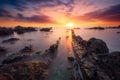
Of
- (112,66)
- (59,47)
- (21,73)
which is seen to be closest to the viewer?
(112,66)

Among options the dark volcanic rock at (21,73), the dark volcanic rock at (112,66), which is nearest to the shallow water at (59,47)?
the dark volcanic rock at (21,73)

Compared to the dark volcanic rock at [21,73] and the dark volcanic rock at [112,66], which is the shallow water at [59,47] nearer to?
the dark volcanic rock at [21,73]

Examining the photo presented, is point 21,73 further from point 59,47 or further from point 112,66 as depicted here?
point 59,47

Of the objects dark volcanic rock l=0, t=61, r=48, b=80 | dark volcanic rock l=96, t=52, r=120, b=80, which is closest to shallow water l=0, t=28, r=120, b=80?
dark volcanic rock l=0, t=61, r=48, b=80

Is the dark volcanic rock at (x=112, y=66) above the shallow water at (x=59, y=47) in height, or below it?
above

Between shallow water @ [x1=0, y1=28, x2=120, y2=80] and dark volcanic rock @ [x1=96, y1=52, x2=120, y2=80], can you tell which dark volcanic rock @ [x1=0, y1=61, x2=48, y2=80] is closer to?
shallow water @ [x1=0, y1=28, x2=120, y2=80]

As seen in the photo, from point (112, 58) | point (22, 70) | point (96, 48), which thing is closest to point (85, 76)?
point (112, 58)

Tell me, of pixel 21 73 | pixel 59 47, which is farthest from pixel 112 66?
pixel 59 47

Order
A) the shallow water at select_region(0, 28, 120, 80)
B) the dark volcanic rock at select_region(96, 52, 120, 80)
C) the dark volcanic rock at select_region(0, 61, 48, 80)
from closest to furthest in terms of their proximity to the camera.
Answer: the dark volcanic rock at select_region(96, 52, 120, 80), the dark volcanic rock at select_region(0, 61, 48, 80), the shallow water at select_region(0, 28, 120, 80)

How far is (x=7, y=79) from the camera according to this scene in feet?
54.1

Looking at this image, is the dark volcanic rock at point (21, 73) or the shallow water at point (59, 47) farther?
the shallow water at point (59, 47)

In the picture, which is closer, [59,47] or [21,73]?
[21,73]

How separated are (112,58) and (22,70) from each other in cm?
1363

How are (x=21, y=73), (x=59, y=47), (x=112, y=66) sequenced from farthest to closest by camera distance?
(x=59, y=47), (x=21, y=73), (x=112, y=66)
